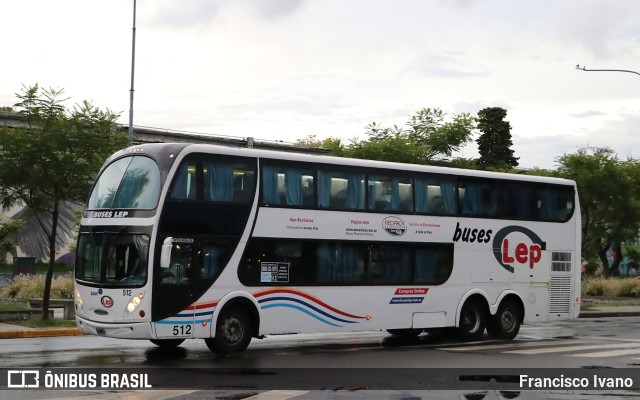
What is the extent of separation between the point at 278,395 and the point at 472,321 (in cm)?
1114

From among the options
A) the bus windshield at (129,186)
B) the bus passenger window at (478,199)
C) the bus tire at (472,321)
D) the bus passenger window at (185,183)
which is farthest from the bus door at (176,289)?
the bus passenger window at (478,199)

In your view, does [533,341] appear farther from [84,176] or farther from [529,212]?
[84,176]

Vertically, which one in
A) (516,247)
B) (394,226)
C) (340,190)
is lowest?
(516,247)

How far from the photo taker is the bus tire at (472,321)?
22.5m

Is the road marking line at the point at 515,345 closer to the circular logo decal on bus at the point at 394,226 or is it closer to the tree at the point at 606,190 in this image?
the circular logo decal on bus at the point at 394,226

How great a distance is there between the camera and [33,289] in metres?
35.8

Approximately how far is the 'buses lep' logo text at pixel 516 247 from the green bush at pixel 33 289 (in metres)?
19.2

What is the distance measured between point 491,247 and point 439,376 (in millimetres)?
8566

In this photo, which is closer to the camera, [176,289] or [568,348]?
[176,289]

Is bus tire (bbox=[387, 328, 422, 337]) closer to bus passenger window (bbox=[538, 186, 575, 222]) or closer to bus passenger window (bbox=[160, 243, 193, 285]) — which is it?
bus passenger window (bbox=[538, 186, 575, 222])

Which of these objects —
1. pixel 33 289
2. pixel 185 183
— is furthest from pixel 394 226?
pixel 33 289

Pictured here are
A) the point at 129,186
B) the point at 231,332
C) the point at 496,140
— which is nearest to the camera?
the point at 129,186

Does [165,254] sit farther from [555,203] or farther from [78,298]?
[555,203]

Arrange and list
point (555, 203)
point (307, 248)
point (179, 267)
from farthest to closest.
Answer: point (555, 203) < point (307, 248) < point (179, 267)
